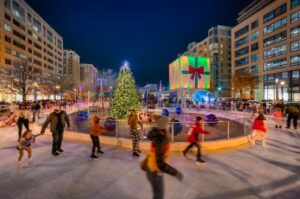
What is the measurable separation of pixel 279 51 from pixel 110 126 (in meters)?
49.8

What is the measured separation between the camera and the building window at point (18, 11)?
64500mm

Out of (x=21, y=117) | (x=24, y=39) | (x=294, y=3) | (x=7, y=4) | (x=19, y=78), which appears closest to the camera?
(x=21, y=117)

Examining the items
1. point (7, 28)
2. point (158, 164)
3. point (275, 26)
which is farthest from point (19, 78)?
point (275, 26)

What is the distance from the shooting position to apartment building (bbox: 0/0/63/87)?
5756cm

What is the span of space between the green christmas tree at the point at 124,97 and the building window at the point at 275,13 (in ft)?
149

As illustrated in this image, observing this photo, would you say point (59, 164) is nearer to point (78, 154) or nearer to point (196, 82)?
point (78, 154)

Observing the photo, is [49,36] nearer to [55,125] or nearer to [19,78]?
[19,78]

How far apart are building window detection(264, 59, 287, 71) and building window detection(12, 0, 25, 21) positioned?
69073mm

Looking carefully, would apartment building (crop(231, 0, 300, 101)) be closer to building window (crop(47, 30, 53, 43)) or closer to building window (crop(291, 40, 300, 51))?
building window (crop(291, 40, 300, 51))

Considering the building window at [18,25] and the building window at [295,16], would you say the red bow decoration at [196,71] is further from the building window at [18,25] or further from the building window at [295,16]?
the building window at [18,25]

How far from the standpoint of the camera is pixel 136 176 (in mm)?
6000

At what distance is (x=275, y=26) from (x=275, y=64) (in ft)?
28.0

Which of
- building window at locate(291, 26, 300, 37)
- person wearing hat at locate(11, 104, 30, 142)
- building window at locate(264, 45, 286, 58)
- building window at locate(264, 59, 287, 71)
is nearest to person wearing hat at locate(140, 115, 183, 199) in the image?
person wearing hat at locate(11, 104, 30, 142)

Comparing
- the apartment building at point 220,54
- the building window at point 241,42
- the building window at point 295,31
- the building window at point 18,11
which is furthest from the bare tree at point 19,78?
the apartment building at point 220,54
